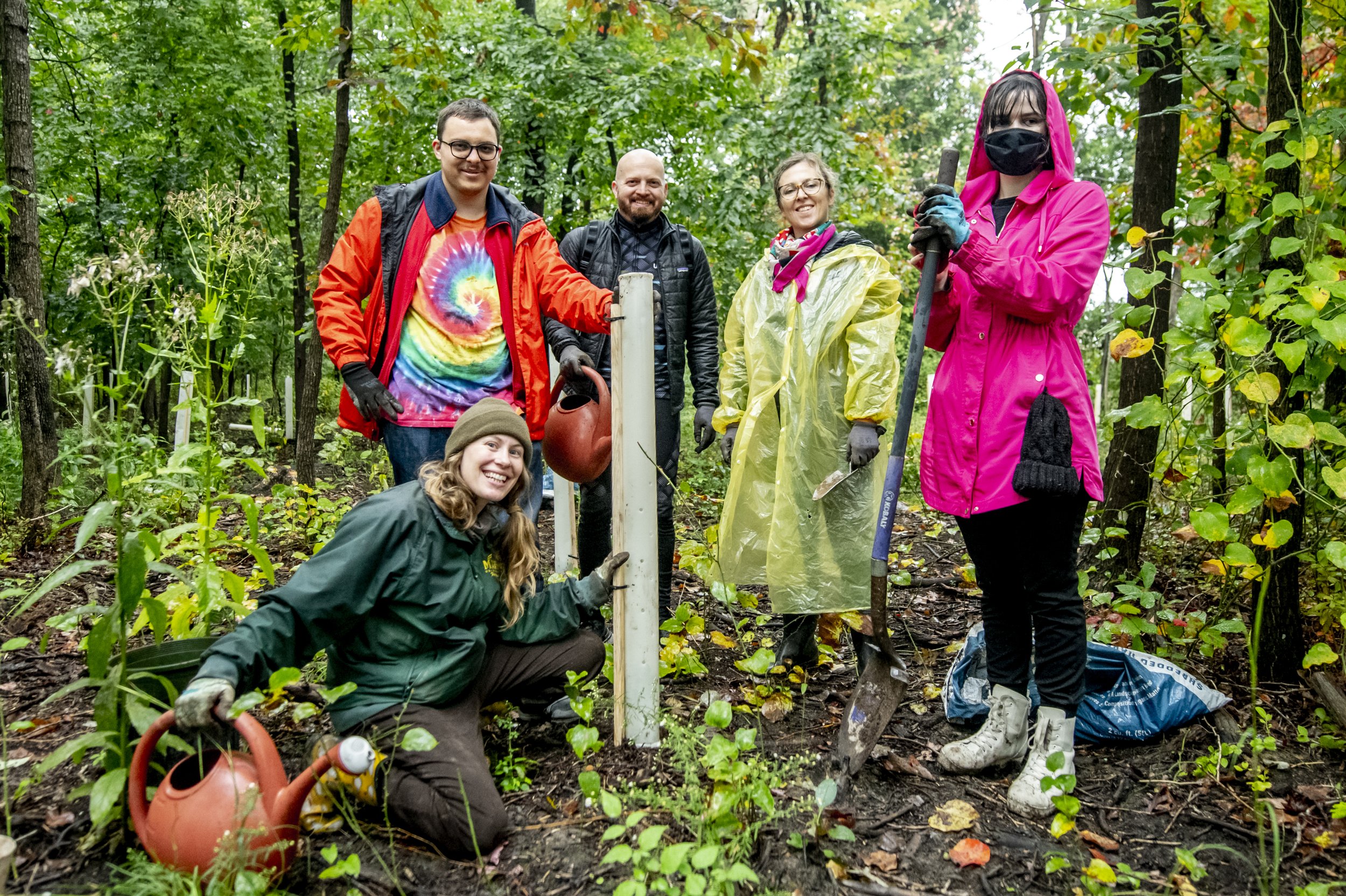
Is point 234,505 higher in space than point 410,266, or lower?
lower

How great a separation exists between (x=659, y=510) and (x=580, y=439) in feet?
1.98

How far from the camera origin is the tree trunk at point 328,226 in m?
4.77

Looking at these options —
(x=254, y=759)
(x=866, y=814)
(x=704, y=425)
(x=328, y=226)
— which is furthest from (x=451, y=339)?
(x=328, y=226)

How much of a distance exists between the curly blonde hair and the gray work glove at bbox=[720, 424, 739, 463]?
0.83 m

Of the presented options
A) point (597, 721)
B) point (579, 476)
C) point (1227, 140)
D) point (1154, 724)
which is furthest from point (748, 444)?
point (1227, 140)

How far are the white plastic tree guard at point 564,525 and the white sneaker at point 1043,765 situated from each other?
6.55 feet

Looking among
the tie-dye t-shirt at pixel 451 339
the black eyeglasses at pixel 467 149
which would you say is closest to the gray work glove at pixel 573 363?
the tie-dye t-shirt at pixel 451 339

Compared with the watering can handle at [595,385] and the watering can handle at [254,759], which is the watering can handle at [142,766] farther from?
the watering can handle at [595,385]

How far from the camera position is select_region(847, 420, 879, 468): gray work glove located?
2717 millimetres

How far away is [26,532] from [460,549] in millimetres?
3089

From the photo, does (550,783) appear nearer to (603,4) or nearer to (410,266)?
(410,266)

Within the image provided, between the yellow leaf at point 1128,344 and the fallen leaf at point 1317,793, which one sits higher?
the yellow leaf at point 1128,344

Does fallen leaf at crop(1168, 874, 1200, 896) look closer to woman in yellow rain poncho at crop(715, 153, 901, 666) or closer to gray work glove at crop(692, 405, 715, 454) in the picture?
woman in yellow rain poncho at crop(715, 153, 901, 666)

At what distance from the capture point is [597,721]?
2.62 metres
